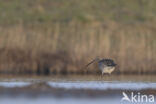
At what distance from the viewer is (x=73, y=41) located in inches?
881

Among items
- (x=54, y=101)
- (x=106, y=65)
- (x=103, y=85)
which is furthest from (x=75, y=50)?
(x=54, y=101)

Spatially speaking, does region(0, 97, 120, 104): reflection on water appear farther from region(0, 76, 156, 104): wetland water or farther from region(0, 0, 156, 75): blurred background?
region(0, 0, 156, 75): blurred background

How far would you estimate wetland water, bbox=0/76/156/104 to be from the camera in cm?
1531

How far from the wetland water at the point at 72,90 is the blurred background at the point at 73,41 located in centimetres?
302

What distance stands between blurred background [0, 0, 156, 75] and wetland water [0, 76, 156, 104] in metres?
3.02

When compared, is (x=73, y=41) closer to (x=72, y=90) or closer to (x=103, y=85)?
(x=103, y=85)

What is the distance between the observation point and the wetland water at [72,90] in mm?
15312

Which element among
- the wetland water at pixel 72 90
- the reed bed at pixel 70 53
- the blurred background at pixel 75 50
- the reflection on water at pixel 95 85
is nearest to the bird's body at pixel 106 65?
the blurred background at pixel 75 50

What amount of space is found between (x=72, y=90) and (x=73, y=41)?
6.49 m

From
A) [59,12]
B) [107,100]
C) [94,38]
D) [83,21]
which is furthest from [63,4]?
[107,100]

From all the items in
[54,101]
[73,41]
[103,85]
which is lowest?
[54,101]

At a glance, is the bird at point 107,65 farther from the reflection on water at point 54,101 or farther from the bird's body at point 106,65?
the reflection on water at point 54,101

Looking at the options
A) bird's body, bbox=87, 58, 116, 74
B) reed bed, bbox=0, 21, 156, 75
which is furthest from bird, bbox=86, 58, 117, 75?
reed bed, bbox=0, 21, 156, 75

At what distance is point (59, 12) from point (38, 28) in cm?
387
